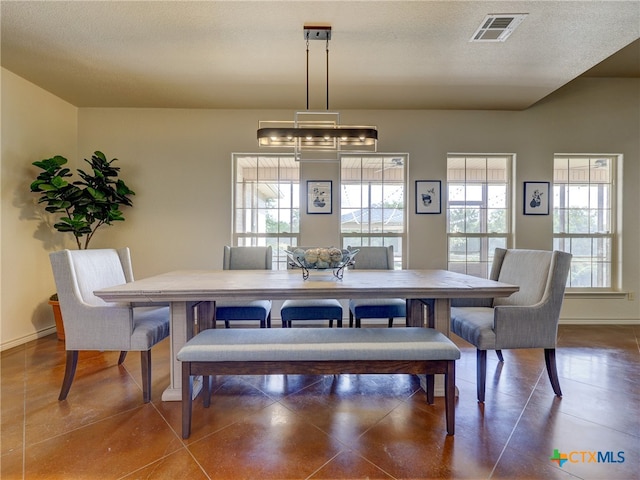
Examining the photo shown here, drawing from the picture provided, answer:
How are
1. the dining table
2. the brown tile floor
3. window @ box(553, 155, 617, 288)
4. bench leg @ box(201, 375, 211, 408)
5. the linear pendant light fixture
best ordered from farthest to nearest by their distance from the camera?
window @ box(553, 155, 617, 288) → the linear pendant light fixture → bench leg @ box(201, 375, 211, 408) → the dining table → the brown tile floor

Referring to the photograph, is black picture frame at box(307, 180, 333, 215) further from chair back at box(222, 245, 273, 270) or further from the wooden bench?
the wooden bench

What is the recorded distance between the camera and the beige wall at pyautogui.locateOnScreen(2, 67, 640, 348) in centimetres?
368

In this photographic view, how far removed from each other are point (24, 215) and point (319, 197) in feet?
10.4

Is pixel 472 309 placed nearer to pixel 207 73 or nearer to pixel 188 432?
pixel 188 432

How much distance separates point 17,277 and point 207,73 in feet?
9.28

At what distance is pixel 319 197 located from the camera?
374 centimetres

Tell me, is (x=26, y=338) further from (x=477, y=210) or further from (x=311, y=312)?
(x=477, y=210)

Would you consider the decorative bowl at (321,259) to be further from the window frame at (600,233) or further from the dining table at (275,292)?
the window frame at (600,233)

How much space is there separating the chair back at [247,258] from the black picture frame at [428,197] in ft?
6.65

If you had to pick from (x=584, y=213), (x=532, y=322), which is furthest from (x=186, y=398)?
(x=584, y=213)

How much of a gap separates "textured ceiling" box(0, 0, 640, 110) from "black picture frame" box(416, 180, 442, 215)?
967mm

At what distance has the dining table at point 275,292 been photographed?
1659mm

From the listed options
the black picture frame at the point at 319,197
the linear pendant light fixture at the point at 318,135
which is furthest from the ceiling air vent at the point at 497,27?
the black picture frame at the point at 319,197

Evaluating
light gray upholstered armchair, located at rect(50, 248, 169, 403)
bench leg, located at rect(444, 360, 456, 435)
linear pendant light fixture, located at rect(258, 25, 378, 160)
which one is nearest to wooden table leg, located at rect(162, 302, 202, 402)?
light gray upholstered armchair, located at rect(50, 248, 169, 403)
